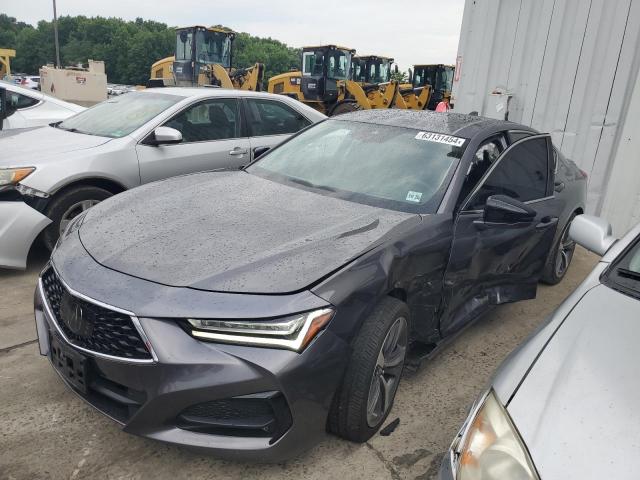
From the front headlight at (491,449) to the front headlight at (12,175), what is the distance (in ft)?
11.7

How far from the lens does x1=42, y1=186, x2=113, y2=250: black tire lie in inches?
157

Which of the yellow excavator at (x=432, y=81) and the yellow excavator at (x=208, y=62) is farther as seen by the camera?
the yellow excavator at (x=432, y=81)

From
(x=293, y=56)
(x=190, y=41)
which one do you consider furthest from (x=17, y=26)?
(x=190, y=41)

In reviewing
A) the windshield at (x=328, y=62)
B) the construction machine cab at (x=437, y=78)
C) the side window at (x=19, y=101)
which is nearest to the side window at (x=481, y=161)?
the side window at (x=19, y=101)

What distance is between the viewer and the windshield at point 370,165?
289 centimetres

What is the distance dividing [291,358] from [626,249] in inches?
57.9

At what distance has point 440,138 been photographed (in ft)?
10.5

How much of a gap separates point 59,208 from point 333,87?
14.3 metres

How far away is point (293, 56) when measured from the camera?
8888cm

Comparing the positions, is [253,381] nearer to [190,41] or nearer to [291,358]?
[291,358]

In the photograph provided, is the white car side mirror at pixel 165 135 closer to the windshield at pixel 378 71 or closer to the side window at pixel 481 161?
the side window at pixel 481 161

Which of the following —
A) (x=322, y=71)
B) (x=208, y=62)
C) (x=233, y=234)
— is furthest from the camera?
(x=208, y=62)

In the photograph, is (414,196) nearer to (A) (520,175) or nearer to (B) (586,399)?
(A) (520,175)

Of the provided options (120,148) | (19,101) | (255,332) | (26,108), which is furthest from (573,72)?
(19,101)
